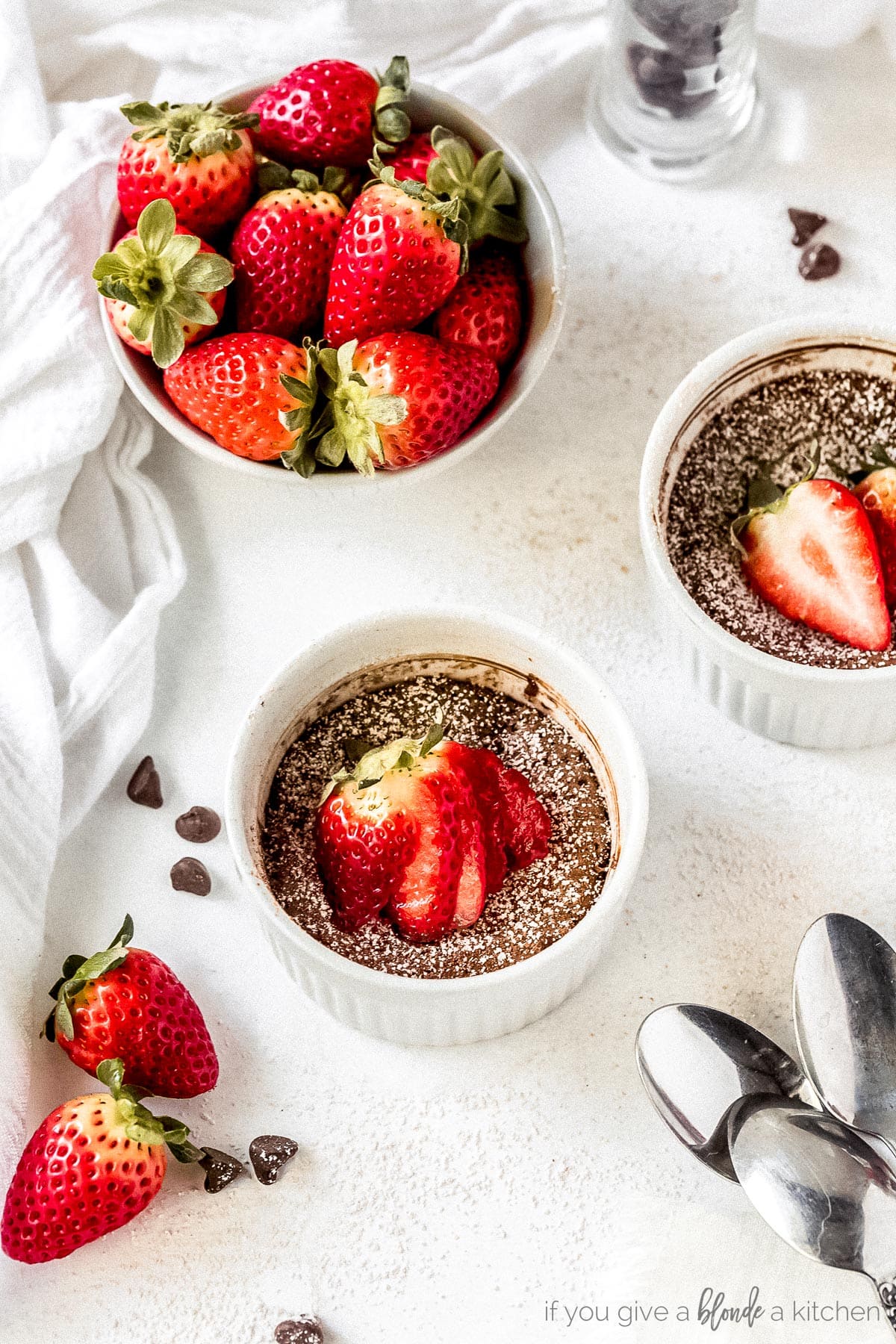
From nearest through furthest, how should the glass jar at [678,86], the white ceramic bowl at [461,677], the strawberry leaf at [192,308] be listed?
the white ceramic bowl at [461,677] → the strawberry leaf at [192,308] → the glass jar at [678,86]

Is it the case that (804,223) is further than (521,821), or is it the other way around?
(804,223)

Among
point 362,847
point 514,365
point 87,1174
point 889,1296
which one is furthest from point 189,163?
point 889,1296

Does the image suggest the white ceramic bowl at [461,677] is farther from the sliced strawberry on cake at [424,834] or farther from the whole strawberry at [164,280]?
the whole strawberry at [164,280]

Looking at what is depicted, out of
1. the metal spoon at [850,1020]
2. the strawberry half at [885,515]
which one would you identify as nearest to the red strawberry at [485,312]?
the strawberry half at [885,515]

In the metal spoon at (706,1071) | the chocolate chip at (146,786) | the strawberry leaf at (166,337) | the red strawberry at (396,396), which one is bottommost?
the metal spoon at (706,1071)

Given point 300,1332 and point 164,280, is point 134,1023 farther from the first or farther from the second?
point 164,280

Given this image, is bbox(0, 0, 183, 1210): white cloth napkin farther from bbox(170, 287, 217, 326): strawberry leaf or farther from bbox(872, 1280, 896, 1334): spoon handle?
bbox(872, 1280, 896, 1334): spoon handle

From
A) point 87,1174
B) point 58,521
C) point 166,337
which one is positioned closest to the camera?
point 87,1174

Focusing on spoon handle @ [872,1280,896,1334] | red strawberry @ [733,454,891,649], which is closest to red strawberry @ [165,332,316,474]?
red strawberry @ [733,454,891,649]
